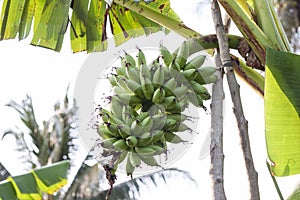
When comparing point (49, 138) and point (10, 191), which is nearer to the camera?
point (10, 191)

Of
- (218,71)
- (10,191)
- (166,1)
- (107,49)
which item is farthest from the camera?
(166,1)

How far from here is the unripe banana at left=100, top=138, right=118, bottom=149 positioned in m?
1.27

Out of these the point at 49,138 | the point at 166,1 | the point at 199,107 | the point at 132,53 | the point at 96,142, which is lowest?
the point at 49,138

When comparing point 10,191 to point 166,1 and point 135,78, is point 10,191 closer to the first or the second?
point 135,78

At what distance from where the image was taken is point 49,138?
20.6ft

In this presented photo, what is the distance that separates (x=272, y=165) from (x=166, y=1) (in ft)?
2.89

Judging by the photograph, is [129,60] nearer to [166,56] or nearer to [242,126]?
[166,56]

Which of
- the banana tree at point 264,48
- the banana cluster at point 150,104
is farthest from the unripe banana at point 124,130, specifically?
the banana tree at point 264,48

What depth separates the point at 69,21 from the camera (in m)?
2.35

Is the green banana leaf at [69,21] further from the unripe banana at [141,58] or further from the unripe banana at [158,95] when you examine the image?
the unripe banana at [158,95]

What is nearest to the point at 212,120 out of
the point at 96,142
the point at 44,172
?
the point at 96,142

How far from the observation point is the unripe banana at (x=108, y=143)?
127cm

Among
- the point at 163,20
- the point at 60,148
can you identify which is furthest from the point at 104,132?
the point at 60,148

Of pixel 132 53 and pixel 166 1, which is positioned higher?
pixel 166 1
